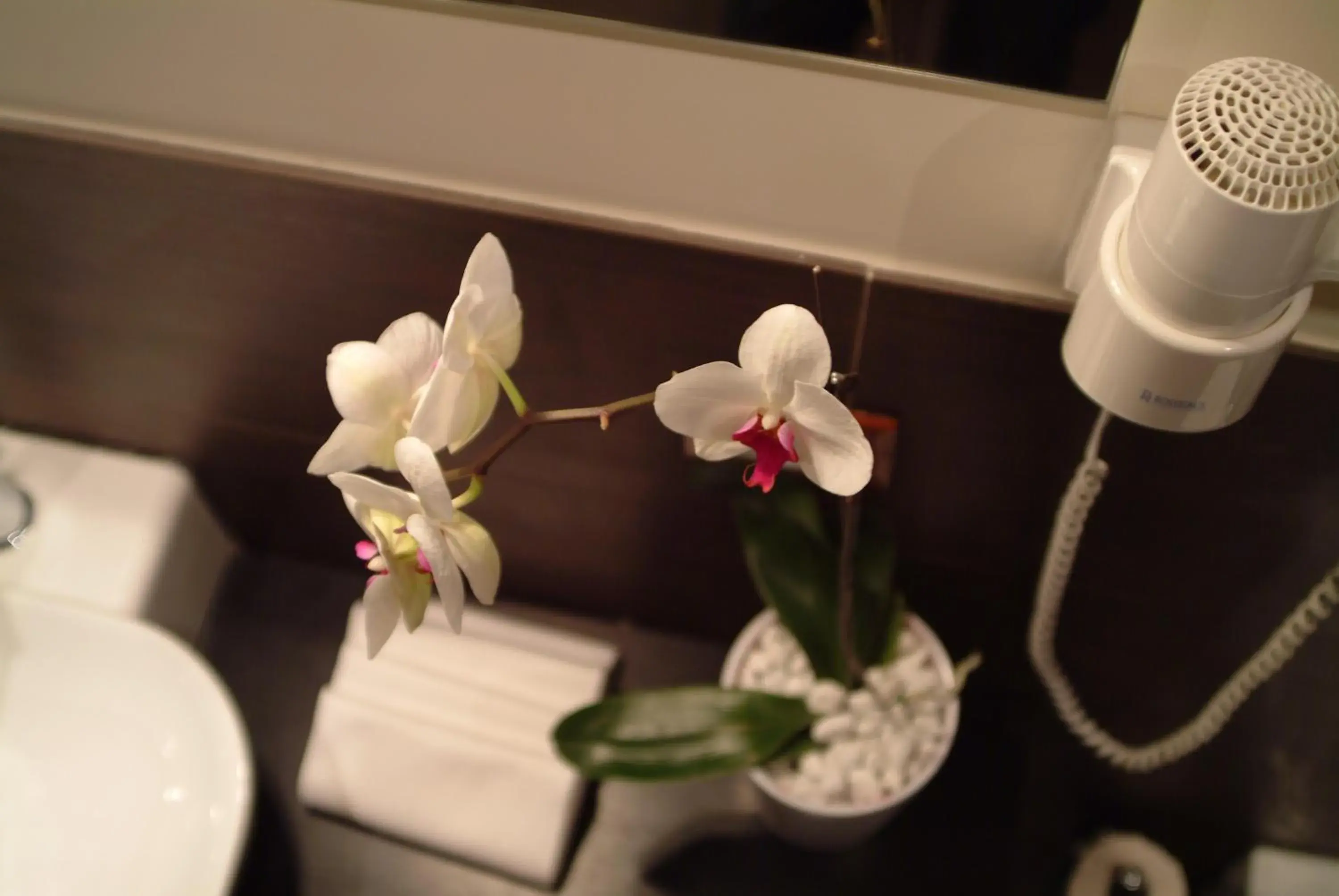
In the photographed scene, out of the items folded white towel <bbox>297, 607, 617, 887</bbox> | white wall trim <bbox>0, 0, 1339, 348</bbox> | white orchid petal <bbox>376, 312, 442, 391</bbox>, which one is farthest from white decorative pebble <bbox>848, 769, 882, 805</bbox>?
white orchid petal <bbox>376, 312, 442, 391</bbox>

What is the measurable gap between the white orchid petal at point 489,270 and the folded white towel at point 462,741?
60cm

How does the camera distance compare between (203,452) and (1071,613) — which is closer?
(1071,613)

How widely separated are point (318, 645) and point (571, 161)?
2.32 feet

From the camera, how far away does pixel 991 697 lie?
3.27 ft

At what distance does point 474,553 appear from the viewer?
0.43 m

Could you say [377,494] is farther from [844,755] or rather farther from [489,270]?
[844,755]

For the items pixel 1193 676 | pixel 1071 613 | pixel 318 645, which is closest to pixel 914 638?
pixel 1071 613

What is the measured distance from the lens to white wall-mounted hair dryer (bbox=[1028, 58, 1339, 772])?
0.37m

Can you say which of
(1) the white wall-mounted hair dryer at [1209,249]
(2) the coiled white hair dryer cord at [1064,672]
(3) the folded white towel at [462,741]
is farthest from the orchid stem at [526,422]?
(3) the folded white towel at [462,741]

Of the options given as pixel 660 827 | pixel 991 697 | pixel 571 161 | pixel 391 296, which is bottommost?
pixel 660 827

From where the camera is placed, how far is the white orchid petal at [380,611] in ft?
1.43

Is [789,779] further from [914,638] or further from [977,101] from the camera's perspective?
[977,101]

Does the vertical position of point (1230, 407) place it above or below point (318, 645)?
above

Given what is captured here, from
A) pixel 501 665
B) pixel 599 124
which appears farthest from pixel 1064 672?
pixel 599 124
